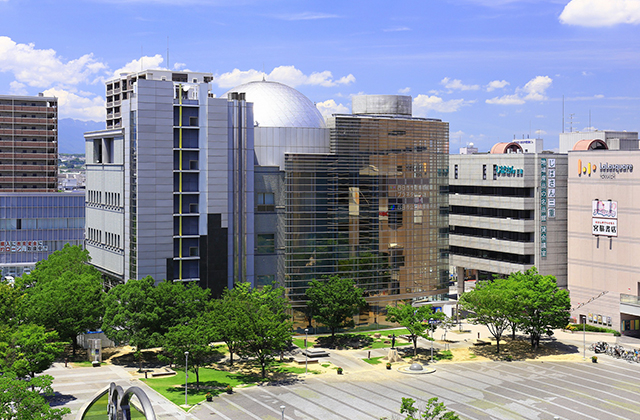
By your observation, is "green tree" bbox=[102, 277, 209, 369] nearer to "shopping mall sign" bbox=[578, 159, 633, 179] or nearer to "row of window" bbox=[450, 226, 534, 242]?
"row of window" bbox=[450, 226, 534, 242]

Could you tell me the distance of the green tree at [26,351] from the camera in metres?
64.1

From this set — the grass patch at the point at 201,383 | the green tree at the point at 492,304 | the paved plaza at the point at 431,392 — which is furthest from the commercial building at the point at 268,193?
the grass patch at the point at 201,383

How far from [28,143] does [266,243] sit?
88.2 metres

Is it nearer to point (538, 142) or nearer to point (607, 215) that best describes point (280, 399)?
point (607, 215)

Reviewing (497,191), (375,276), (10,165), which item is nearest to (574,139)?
(497,191)

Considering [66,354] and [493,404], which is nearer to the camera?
[493,404]

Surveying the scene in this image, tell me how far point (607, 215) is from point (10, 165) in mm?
130443

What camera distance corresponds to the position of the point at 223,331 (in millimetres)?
80562

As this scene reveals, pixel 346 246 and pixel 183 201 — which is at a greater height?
pixel 183 201

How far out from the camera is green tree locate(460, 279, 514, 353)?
300 ft

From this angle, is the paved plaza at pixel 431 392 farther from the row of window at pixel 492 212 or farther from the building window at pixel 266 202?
the row of window at pixel 492 212

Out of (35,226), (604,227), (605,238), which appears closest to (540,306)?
(605,238)

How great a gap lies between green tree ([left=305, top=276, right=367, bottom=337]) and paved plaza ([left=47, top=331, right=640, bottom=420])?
6.86m

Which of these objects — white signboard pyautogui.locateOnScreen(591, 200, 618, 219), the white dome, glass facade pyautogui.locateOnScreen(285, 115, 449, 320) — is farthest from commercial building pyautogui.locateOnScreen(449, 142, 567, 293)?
the white dome
